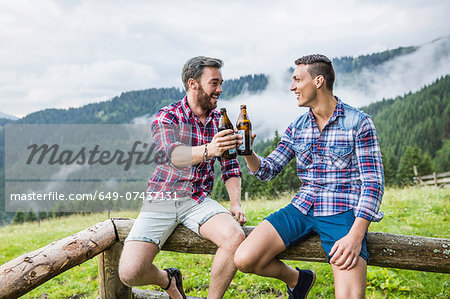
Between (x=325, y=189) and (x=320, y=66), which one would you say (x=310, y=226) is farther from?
(x=320, y=66)


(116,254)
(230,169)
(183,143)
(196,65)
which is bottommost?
(116,254)

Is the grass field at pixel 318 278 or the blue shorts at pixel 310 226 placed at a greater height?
the blue shorts at pixel 310 226

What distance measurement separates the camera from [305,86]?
3.21m

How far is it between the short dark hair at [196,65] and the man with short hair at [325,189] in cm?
85

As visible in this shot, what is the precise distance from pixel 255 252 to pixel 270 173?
2.73 ft

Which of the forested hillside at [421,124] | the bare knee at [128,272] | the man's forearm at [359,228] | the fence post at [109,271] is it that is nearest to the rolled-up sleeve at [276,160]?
the man's forearm at [359,228]

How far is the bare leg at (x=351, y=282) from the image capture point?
102 inches

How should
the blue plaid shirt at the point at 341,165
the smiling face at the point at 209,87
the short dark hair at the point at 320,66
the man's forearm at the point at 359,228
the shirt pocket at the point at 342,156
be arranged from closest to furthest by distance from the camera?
the man's forearm at the point at 359,228
the blue plaid shirt at the point at 341,165
the shirt pocket at the point at 342,156
the short dark hair at the point at 320,66
the smiling face at the point at 209,87

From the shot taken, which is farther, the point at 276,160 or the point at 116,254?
the point at 116,254

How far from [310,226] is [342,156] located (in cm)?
Result: 67

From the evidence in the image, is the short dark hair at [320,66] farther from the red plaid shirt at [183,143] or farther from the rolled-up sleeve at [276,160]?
the red plaid shirt at [183,143]

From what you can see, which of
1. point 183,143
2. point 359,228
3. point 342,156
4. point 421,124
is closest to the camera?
point 359,228

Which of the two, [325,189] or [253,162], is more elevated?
[253,162]

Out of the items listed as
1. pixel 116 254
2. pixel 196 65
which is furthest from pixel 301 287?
pixel 196 65
